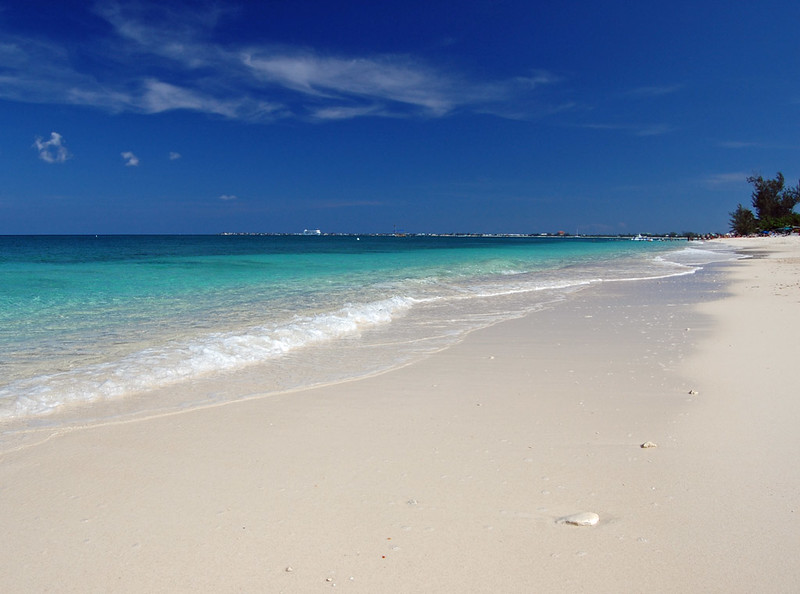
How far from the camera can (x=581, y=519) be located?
8.32 feet

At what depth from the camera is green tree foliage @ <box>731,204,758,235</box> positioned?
289 feet

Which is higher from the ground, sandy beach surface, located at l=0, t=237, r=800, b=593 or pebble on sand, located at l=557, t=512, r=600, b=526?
pebble on sand, located at l=557, t=512, r=600, b=526

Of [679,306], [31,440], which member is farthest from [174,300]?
[679,306]

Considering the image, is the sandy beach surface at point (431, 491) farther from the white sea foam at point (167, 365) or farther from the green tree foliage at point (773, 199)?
the green tree foliage at point (773, 199)

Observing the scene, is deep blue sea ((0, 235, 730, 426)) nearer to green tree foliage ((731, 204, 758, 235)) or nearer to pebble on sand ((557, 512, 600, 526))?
pebble on sand ((557, 512, 600, 526))

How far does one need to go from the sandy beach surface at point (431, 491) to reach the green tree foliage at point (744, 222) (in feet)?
331

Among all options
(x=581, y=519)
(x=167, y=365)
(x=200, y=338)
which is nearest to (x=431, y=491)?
(x=581, y=519)

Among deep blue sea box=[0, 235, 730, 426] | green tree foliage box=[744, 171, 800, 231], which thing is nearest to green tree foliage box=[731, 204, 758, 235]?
green tree foliage box=[744, 171, 800, 231]

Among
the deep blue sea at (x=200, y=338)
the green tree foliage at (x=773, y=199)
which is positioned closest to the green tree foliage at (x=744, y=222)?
the green tree foliage at (x=773, y=199)

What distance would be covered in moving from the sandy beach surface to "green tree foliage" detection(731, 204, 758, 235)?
10101 cm

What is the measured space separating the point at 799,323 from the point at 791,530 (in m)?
7.04

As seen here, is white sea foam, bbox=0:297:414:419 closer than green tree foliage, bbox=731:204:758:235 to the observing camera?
Yes

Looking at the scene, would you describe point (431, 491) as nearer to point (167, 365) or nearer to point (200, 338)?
point (167, 365)

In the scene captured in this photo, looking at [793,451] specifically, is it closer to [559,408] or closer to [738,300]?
[559,408]
